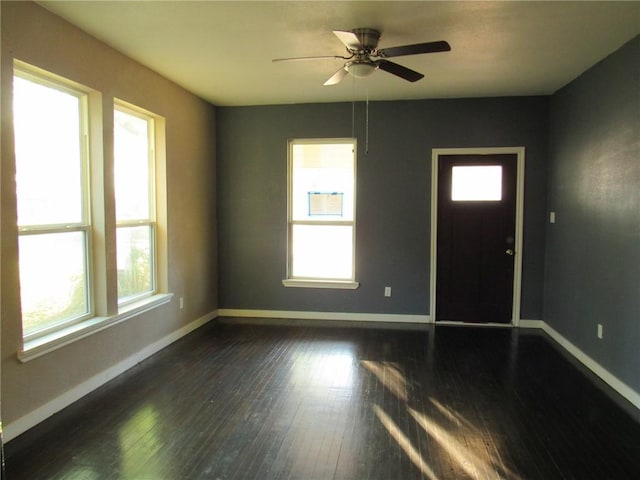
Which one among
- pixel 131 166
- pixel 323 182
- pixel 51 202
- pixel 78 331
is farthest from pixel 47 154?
pixel 323 182

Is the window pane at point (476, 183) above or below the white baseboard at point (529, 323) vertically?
above

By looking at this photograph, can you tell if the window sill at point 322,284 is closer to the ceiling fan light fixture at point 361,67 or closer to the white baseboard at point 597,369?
the white baseboard at point 597,369

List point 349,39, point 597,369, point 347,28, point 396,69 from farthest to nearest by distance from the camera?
1. point 597,369
2. point 396,69
3. point 347,28
4. point 349,39

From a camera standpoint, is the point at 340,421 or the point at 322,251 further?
the point at 322,251

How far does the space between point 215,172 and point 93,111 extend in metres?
2.19

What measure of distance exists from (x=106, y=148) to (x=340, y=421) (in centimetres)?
265

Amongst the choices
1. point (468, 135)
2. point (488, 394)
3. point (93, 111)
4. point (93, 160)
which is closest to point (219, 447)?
point (488, 394)

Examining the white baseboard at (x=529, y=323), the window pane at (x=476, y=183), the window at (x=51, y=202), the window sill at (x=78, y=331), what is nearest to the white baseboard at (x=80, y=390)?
the window sill at (x=78, y=331)

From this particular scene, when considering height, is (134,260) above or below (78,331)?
above

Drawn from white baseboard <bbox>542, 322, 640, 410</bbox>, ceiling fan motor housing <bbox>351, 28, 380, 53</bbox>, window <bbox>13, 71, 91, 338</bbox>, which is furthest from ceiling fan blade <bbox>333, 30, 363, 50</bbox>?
white baseboard <bbox>542, 322, 640, 410</bbox>

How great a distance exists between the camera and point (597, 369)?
363 centimetres

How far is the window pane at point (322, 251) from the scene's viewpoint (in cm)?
535

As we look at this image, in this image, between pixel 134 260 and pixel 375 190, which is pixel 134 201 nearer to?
pixel 134 260

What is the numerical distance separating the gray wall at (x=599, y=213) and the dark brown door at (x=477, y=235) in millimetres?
455
